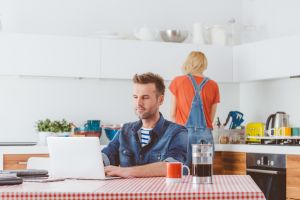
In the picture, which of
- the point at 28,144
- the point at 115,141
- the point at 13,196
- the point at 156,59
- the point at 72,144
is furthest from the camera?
the point at 156,59

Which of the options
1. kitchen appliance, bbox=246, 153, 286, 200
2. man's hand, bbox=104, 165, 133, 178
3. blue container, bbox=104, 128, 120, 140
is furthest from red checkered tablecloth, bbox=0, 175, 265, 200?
blue container, bbox=104, 128, 120, 140

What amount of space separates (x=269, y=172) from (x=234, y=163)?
0.46 meters

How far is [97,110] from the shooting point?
6.06 metres

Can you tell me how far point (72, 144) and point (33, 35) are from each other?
2692mm

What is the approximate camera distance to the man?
3494 mm

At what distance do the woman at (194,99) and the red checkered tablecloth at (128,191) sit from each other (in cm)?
256

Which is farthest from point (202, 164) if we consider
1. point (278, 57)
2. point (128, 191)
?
point (278, 57)

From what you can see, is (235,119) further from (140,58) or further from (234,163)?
(140,58)

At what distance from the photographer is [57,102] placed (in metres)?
5.94

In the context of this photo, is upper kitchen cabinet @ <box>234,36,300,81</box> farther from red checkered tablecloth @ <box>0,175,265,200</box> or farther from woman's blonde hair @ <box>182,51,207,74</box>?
red checkered tablecloth @ <box>0,175,265,200</box>

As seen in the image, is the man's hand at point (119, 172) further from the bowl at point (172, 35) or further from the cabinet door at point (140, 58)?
the bowl at point (172, 35)

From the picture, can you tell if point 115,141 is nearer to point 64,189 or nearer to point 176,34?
point 64,189

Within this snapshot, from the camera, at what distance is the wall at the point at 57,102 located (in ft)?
19.1

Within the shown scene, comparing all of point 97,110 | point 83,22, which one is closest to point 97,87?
point 97,110
